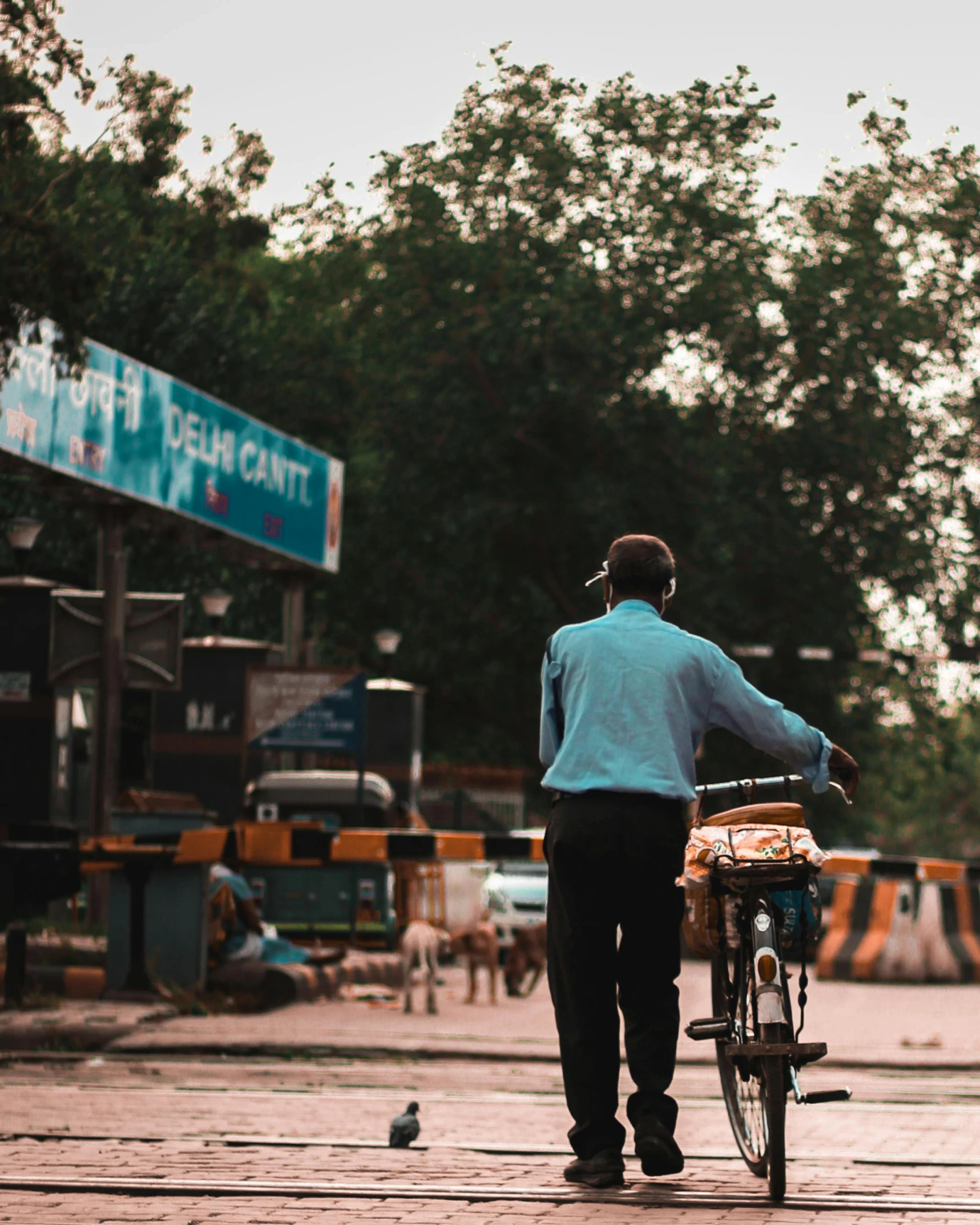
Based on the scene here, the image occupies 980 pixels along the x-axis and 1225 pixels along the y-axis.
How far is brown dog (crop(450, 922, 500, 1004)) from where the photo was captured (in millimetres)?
17641

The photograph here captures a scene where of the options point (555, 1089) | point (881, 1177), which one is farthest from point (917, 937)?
point (881, 1177)

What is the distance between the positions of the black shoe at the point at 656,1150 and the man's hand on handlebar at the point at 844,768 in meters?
1.01

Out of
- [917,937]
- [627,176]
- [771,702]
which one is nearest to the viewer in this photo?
[771,702]

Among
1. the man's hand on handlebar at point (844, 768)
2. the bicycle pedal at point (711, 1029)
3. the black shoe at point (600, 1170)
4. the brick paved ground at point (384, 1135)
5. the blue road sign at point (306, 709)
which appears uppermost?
the blue road sign at point (306, 709)

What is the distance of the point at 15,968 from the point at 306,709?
7.40m

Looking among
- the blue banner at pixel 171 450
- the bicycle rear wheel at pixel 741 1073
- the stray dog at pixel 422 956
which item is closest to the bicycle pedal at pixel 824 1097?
the bicycle rear wheel at pixel 741 1073

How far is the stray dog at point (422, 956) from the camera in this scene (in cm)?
1644

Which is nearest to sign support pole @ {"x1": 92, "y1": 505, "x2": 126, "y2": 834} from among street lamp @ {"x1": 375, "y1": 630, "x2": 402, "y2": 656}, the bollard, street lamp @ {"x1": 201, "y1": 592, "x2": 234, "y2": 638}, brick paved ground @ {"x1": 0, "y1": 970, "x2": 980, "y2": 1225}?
the bollard

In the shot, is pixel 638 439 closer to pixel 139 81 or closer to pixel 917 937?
pixel 917 937

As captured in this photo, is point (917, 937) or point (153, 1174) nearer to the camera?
point (153, 1174)

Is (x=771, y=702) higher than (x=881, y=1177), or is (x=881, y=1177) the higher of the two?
(x=771, y=702)

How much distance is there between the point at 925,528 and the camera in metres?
41.3

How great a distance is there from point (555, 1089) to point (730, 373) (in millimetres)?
31627

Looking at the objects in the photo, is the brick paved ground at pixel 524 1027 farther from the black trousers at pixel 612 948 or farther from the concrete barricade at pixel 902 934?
the black trousers at pixel 612 948
